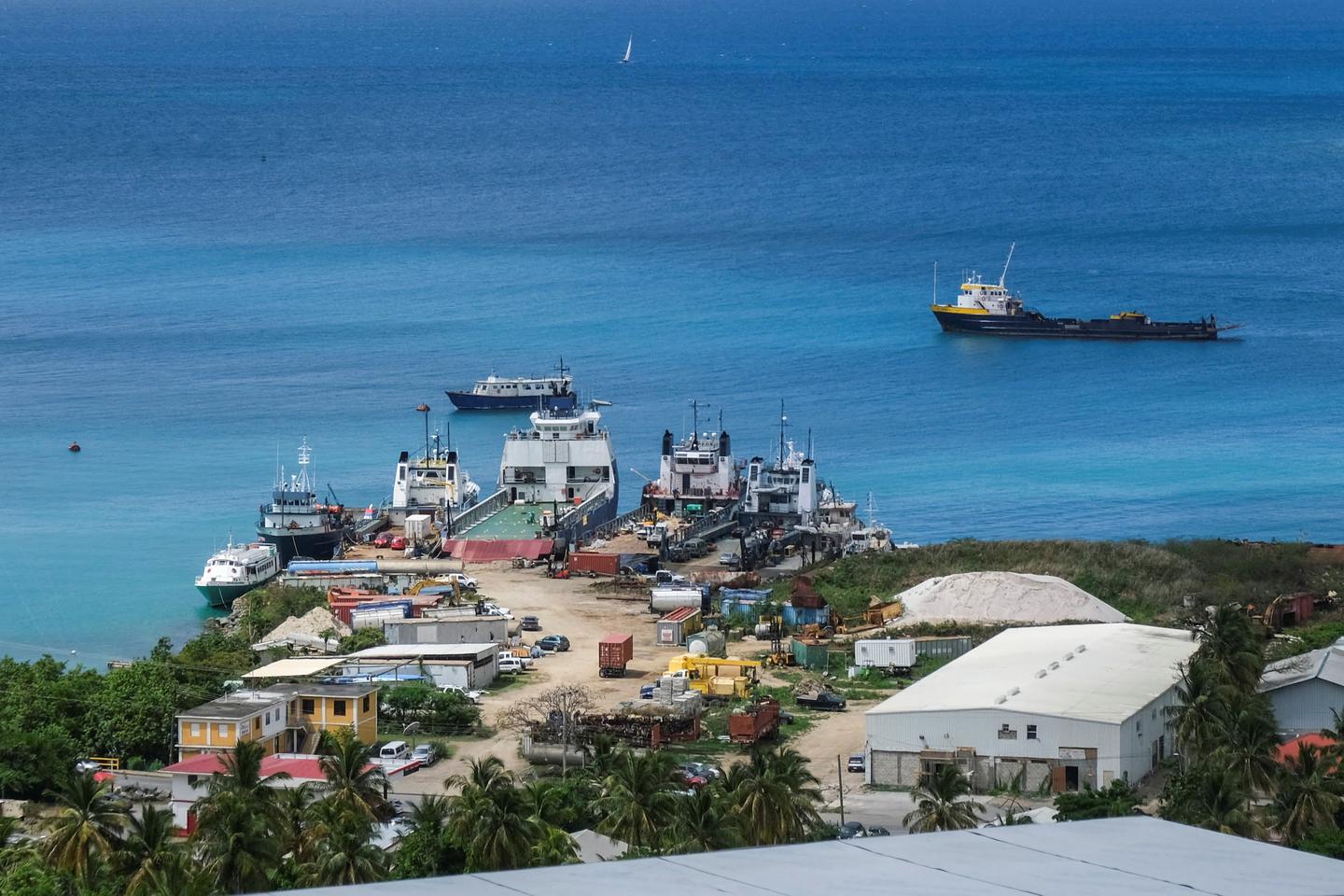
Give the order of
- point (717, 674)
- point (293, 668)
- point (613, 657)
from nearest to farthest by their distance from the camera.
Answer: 1. point (293, 668)
2. point (717, 674)
3. point (613, 657)

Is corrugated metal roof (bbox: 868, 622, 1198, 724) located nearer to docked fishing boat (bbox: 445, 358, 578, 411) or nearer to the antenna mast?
docked fishing boat (bbox: 445, 358, 578, 411)

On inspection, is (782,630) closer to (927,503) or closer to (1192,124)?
(927,503)

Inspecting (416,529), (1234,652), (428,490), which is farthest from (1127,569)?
(428,490)

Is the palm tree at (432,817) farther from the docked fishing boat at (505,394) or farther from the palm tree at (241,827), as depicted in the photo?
the docked fishing boat at (505,394)

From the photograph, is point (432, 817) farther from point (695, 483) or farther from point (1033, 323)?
point (1033, 323)

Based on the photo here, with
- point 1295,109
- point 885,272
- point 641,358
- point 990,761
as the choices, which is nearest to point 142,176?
point 885,272

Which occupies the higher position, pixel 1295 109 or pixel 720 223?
pixel 1295 109
